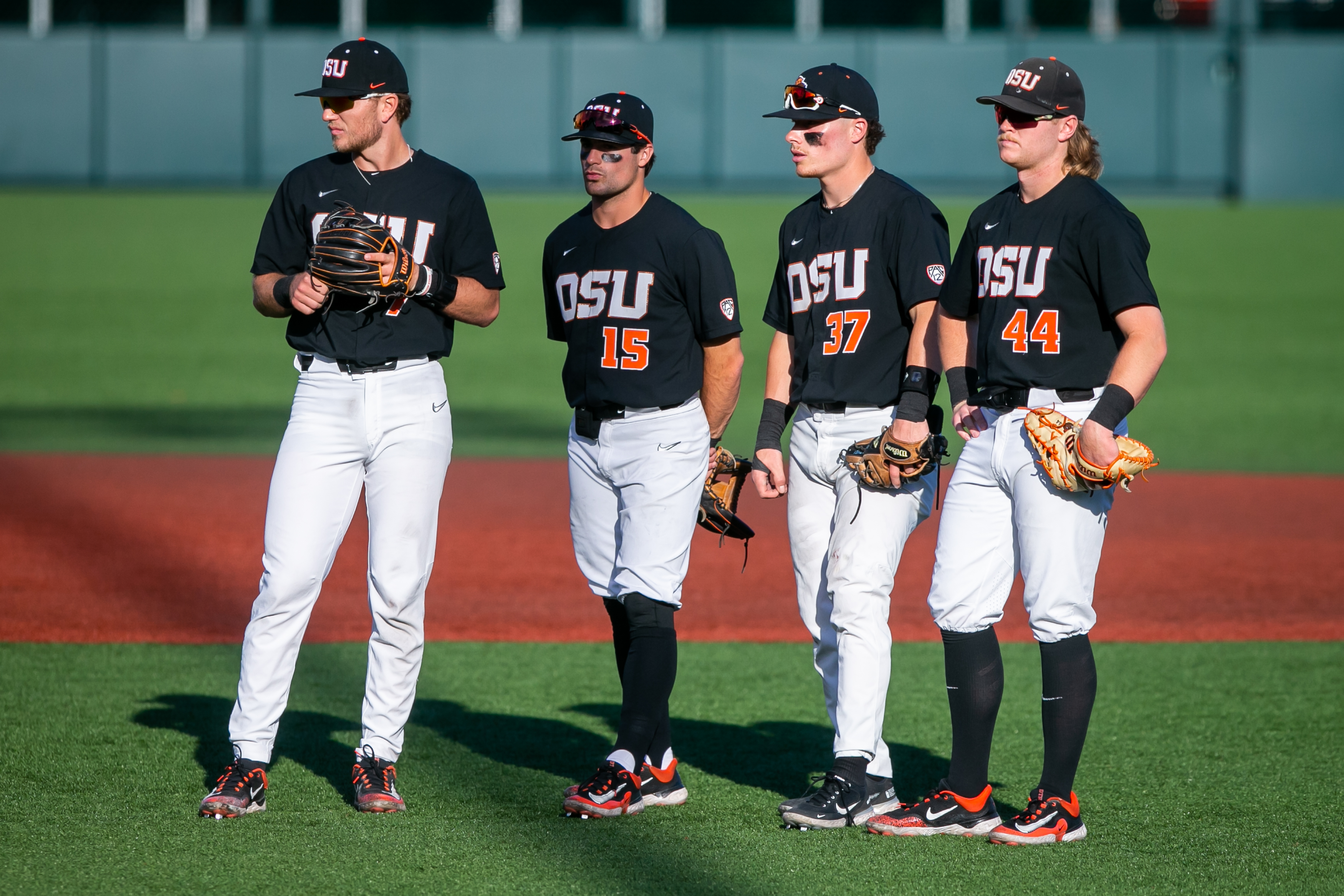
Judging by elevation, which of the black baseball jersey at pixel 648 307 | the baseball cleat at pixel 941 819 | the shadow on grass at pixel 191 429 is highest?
the black baseball jersey at pixel 648 307

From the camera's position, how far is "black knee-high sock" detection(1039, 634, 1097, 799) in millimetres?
4012

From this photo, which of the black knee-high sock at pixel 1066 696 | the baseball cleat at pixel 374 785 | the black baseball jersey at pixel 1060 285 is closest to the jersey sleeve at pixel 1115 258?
the black baseball jersey at pixel 1060 285

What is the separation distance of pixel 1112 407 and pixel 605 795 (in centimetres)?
182

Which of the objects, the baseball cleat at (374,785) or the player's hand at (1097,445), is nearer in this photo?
the player's hand at (1097,445)

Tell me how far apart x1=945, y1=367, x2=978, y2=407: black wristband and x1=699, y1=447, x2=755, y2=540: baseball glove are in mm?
802

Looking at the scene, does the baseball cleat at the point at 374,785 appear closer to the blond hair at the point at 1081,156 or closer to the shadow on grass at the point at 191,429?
the blond hair at the point at 1081,156

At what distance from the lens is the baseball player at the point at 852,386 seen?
425cm

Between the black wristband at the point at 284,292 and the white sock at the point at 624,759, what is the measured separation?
1.62 meters

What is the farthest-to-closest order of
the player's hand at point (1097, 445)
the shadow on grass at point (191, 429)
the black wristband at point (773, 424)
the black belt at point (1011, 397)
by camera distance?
the shadow on grass at point (191, 429) → the black wristband at point (773, 424) → the black belt at point (1011, 397) → the player's hand at point (1097, 445)

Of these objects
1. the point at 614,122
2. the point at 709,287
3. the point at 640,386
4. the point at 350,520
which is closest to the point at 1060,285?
the point at 709,287

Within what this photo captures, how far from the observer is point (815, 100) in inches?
169

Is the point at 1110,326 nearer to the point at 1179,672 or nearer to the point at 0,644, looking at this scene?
the point at 1179,672

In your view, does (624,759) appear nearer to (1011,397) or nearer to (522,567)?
(1011,397)

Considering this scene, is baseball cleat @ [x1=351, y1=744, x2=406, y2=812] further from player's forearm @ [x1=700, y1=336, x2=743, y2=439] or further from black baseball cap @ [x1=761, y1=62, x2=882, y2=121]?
black baseball cap @ [x1=761, y1=62, x2=882, y2=121]
